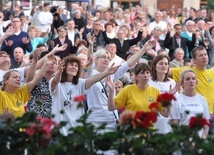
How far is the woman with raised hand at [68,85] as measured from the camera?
11211mm

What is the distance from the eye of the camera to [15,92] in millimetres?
11555

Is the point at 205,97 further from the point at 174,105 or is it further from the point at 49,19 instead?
the point at 49,19

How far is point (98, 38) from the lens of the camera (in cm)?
2034

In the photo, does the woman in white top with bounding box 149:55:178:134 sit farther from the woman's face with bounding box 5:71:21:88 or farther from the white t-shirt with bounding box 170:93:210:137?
the woman's face with bounding box 5:71:21:88

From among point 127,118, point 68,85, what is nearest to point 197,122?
point 127,118

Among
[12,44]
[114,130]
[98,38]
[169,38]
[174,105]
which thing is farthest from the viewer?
[169,38]

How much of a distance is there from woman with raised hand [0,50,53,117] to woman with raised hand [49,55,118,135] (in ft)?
1.26

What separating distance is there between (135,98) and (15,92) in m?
1.61

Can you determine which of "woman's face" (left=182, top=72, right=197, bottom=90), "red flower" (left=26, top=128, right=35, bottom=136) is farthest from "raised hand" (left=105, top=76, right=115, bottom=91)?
"red flower" (left=26, top=128, right=35, bottom=136)

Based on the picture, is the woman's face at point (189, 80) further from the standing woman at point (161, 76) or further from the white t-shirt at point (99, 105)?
the white t-shirt at point (99, 105)

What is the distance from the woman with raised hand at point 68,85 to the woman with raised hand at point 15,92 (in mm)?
383

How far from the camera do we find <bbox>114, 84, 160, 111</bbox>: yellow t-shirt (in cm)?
1123

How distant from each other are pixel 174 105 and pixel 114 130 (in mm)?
2538

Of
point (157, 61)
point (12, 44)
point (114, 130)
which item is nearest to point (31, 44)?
point (12, 44)
